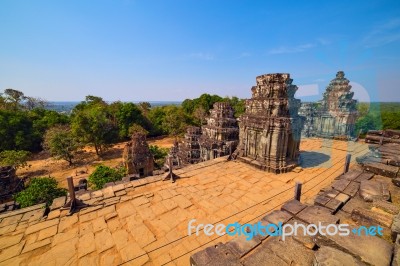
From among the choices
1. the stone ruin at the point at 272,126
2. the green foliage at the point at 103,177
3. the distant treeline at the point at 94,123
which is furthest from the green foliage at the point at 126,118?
the stone ruin at the point at 272,126

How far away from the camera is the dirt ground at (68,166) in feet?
60.8

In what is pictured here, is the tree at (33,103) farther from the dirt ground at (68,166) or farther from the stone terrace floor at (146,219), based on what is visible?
the stone terrace floor at (146,219)

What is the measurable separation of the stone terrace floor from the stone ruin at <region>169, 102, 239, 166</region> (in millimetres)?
5780

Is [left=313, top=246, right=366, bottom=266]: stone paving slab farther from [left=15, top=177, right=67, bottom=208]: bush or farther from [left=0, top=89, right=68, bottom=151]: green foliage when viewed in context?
[left=0, top=89, right=68, bottom=151]: green foliage

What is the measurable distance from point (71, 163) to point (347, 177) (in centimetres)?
2622

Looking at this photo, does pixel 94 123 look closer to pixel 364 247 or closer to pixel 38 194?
pixel 38 194

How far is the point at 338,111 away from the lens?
16.5 metres

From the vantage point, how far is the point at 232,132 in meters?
15.0

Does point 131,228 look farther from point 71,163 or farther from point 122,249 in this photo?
point 71,163

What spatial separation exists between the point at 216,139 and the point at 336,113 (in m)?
12.2

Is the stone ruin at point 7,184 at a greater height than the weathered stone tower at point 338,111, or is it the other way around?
the weathered stone tower at point 338,111

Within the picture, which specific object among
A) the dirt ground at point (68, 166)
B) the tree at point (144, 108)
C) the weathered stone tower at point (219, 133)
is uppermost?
the tree at point (144, 108)

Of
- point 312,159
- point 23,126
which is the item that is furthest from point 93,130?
point 312,159

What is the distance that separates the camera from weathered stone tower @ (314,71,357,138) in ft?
52.7
